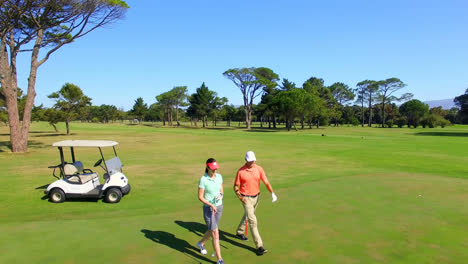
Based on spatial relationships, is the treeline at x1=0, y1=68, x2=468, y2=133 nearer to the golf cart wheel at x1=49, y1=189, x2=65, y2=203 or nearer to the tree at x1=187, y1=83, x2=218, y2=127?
the tree at x1=187, y1=83, x2=218, y2=127

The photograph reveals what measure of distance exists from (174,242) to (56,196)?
559 cm

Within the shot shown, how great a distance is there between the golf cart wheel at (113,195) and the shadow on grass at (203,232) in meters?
2.89

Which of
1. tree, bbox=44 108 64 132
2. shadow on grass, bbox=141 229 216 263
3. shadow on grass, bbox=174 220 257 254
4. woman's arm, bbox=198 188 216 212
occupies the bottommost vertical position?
shadow on grass, bbox=174 220 257 254

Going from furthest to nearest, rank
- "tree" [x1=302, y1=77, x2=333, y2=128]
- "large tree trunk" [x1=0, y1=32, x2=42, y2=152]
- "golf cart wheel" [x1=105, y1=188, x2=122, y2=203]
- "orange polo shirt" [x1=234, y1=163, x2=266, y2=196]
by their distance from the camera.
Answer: "tree" [x1=302, y1=77, x2=333, y2=128], "large tree trunk" [x1=0, y1=32, x2=42, y2=152], "golf cart wheel" [x1=105, y1=188, x2=122, y2=203], "orange polo shirt" [x1=234, y1=163, x2=266, y2=196]

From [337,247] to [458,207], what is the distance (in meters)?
5.69

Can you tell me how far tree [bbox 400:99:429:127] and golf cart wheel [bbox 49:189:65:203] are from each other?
10280 centimetres

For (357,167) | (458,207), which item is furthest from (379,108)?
A: (458,207)

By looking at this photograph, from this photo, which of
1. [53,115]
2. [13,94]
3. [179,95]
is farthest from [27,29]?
[179,95]

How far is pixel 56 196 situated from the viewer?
9.80m

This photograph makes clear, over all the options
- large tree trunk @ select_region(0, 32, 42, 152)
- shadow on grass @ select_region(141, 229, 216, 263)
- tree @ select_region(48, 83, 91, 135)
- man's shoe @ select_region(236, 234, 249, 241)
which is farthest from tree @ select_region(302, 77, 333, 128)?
shadow on grass @ select_region(141, 229, 216, 263)

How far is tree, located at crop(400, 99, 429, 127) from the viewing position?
3678 inches

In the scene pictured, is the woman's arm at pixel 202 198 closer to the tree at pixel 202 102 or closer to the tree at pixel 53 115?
the tree at pixel 53 115

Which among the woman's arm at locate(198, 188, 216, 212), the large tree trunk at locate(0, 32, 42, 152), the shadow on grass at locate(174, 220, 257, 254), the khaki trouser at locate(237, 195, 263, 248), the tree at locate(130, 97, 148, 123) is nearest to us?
the woman's arm at locate(198, 188, 216, 212)

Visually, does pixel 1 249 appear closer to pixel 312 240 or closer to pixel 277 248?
pixel 277 248
